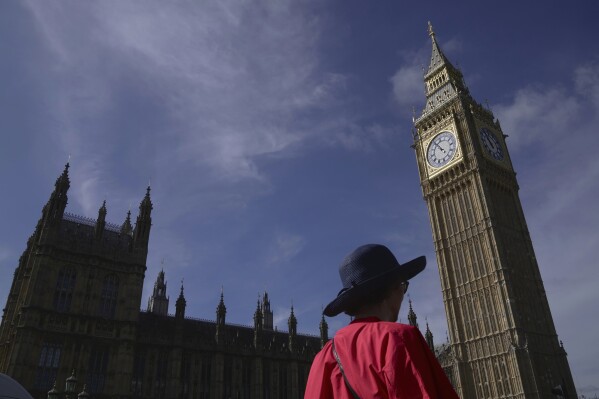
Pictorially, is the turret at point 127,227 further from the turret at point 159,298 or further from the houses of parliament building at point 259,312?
the turret at point 159,298

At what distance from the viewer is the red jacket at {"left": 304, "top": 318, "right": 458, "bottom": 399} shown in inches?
87.2

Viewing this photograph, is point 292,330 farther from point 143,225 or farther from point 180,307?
point 143,225

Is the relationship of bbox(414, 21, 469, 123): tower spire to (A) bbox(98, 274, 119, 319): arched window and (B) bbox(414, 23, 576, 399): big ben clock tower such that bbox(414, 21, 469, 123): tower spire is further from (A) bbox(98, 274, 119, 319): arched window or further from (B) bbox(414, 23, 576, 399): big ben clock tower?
(A) bbox(98, 274, 119, 319): arched window

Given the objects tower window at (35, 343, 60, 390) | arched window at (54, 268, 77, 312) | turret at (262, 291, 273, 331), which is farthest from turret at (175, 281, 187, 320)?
turret at (262, 291, 273, 331)

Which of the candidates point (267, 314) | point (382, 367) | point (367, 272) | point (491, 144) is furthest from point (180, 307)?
point (382, 367)

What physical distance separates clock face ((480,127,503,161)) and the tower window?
149 ft

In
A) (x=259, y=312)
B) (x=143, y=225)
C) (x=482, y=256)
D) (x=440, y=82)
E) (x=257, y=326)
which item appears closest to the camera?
(x=143, y=225)

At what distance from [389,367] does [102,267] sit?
39998 mm

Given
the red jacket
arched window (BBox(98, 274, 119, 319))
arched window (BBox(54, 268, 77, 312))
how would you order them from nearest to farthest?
the red jacket, arched window (BBox(54, 268, 77, 312)), arched window (BBox(98, 274, 119, 319))

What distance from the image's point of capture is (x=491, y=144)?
A: 5422cm

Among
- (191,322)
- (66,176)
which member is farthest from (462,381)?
(66,176)

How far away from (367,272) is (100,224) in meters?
41.2

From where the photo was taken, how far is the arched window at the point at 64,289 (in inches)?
1408

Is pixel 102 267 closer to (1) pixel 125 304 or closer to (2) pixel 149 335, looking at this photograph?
(1) pixel 125 304
